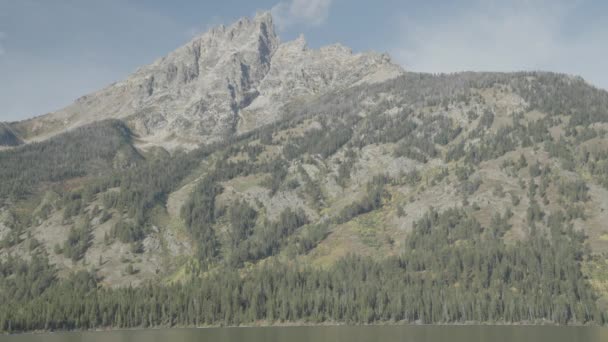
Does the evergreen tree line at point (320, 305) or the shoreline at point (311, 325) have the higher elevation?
the evergreen tree line at point (320, 305)

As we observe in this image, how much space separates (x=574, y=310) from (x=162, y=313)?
432ft

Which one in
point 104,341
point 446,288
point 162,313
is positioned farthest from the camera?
point 446,288

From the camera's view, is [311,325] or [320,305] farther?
[320,305]

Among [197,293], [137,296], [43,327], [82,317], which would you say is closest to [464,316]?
[197,293]

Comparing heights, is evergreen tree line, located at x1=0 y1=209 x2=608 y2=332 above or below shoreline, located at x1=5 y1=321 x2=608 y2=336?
above

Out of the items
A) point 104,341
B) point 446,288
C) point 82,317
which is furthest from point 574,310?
point 82,317

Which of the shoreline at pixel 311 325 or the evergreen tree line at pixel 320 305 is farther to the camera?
the evergreen tree line at pixel 320 305

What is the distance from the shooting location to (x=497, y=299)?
183125 mm

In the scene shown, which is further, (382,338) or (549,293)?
(549,293)

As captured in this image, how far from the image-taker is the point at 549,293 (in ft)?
→ 600

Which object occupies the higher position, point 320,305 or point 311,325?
point 320,305

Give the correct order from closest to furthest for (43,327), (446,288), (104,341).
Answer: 1. (104,341)
2. (43,327)
3. (446,288)

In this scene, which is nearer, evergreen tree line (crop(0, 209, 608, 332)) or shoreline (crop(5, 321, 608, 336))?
shoreline (crop(5, 321, 608, 336))

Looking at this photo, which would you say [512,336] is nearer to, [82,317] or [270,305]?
[270,305]
